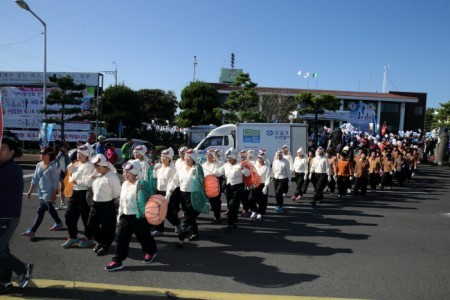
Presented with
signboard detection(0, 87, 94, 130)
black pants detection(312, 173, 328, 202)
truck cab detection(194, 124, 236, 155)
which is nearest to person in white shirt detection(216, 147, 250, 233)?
black pants detection(312, 173, 328, 202)

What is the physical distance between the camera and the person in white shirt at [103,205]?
232 inches

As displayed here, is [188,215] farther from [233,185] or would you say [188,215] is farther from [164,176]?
[233,185]

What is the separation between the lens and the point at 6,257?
4.46 meters

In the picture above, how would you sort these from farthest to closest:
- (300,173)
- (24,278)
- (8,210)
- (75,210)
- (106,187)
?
(300,173)
(75,210)
(106,187)
(24,278)
(8,210)

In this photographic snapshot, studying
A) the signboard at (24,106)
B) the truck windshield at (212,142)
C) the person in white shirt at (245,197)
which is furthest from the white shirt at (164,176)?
the signboard at (24,106)

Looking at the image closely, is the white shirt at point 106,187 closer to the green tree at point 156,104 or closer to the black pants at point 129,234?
the black pants at point 129,234

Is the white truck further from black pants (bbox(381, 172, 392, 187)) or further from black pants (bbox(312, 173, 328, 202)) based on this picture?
black pants (bbox(312, 173, 328, 202))

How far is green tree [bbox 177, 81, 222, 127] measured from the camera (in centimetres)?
3433

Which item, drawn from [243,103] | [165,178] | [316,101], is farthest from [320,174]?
[243,103]

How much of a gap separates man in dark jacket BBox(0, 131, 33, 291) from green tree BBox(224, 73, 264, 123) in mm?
23222

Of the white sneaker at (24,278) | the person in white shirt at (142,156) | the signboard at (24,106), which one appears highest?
the signboard at (24,106)

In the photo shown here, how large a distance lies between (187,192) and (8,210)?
318cm

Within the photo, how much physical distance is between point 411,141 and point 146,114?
84.2 feet

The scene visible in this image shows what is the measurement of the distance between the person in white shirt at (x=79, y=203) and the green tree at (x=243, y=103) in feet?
69.8
